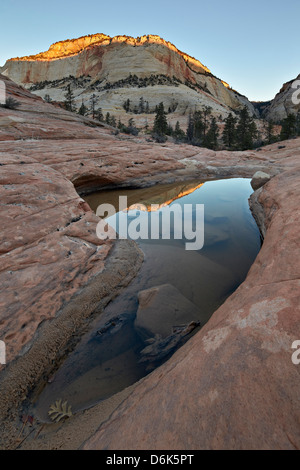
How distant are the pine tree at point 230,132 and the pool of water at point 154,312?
35086mm

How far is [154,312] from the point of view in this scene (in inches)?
158

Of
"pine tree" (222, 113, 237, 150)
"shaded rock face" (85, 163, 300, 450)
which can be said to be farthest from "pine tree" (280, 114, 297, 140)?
"shaded rock face" (85, 163, 300, 450)

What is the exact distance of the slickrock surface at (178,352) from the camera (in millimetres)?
1562

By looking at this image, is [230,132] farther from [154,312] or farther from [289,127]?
[154,312]

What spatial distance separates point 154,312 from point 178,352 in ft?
4.10

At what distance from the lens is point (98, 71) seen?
8962 cm

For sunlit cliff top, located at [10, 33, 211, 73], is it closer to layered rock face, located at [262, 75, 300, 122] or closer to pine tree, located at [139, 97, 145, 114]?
layered rock face, located at [262, 75, 300, 122]

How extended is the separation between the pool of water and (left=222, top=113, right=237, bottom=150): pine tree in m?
35.1

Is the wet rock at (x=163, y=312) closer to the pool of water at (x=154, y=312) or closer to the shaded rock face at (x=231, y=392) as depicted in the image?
the pool of water at (x=154, y=312)

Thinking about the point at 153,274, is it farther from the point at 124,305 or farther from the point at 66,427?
the point at 66,427

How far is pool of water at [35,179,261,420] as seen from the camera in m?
2.91

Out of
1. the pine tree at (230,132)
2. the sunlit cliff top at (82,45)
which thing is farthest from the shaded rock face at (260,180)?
the sunlit cliff top at (82,45)

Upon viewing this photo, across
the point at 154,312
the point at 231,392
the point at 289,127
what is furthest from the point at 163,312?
the point at 289,127
